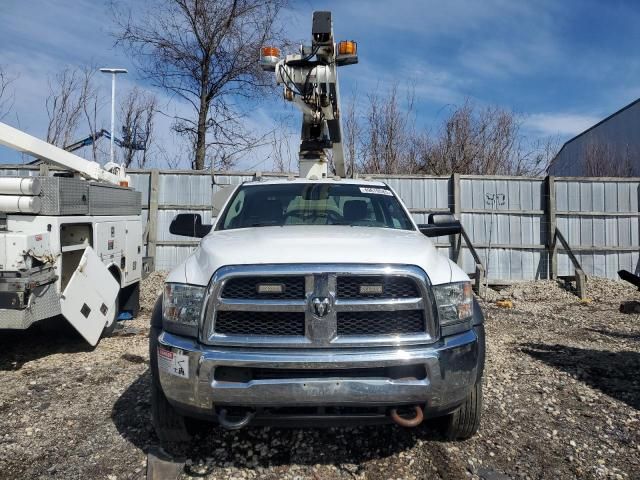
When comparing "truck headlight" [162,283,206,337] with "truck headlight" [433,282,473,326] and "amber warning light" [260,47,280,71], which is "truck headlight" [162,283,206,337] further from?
"amber warning light" [260,47,280,71]

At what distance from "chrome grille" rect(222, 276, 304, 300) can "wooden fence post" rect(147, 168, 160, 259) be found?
8709mm

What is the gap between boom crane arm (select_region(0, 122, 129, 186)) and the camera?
5.62 m

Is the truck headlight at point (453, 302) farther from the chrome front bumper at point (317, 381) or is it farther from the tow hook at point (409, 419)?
the tow hook at point (409, 419)

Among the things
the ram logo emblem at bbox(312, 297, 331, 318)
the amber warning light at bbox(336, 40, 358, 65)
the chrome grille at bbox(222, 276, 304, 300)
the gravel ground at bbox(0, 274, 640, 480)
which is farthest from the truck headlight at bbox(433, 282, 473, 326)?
the amber warning light at bbox(336, 40, 358, 65)

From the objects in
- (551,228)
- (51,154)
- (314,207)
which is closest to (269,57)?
(314,207)

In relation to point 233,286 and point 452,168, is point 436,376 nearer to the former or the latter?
point 233,286

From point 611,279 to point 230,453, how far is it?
1062cm

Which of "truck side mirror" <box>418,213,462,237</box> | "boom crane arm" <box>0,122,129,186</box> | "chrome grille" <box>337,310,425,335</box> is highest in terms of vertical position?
"boom crane arm" <box>0,122,129,186</box>

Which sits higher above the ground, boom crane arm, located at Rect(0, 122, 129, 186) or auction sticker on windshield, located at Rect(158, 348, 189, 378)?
boom crane arm, located at Rect(0, 122, 129, 186)

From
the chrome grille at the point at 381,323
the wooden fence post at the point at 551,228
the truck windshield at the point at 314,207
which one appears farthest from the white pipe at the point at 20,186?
the wooden fence post at the point at 551,228

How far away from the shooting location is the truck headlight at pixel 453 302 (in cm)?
277

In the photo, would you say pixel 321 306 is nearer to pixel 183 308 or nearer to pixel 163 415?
pixel 183 308

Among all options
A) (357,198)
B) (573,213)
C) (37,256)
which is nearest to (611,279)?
(573,213)

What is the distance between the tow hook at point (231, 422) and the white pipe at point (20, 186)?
3323 millimetres
